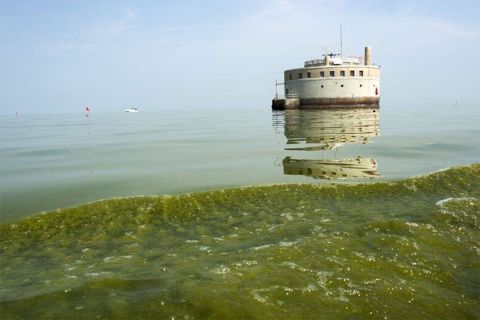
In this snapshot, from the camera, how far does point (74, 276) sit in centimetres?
517

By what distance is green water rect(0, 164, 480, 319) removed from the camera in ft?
14.1

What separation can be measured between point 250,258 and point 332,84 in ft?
229

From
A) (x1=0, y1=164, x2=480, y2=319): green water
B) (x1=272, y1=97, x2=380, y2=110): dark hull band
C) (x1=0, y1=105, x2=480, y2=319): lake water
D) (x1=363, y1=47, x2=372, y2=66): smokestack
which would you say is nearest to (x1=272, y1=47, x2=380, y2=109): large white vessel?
(x1=272, y1=97, x2=380, y2=110): dark hull band

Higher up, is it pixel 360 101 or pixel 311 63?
pixel 311 63

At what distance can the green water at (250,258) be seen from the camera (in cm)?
429

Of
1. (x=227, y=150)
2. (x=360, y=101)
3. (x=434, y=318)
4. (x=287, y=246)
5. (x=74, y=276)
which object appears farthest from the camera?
(x=360, y=101)

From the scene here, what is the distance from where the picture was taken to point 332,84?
71062 millimetres

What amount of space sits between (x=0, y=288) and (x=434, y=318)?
5.54m

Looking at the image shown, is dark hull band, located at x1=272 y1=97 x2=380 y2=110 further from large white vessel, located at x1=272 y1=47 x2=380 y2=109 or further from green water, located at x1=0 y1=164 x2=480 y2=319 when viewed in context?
green water, located at x1=0 y1=164 x2=480 y2=319

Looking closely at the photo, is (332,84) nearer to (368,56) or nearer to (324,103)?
(324,103)

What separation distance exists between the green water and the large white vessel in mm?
64320

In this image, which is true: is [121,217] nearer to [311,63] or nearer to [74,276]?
[74,276]

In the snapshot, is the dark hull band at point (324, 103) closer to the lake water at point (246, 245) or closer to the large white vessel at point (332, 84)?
the large white vessel at point (332, 84)

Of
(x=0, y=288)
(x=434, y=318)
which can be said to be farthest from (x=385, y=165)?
(x=0, y=288)
